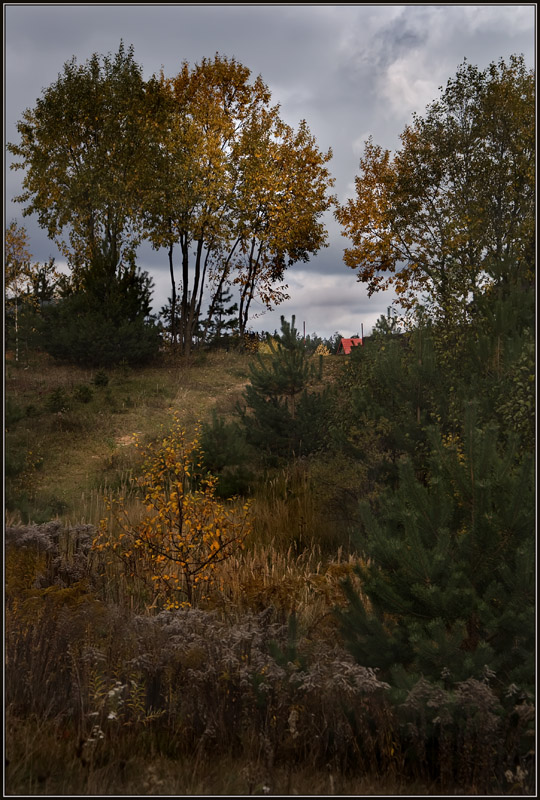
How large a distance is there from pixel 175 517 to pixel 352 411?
331 cm

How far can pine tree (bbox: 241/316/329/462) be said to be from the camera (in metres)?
11.2

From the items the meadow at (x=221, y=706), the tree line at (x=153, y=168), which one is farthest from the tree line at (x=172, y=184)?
the meadow at (x=221, y=706)

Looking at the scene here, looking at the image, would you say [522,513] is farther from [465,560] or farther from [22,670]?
[22,670]

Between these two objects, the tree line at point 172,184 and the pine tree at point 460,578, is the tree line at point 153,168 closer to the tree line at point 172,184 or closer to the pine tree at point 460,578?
the tree line at point 172,184

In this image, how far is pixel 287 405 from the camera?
1140 centimetres

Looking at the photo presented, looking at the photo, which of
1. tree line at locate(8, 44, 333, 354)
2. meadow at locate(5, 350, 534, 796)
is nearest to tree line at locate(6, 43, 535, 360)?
tree line at locate(8, 44, 333, 354)

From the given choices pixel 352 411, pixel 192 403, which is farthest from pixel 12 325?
pixel 352 411

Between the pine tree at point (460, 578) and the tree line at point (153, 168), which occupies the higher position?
Answer: the tree line at point (153, 168)

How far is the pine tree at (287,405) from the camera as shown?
36.6 feet

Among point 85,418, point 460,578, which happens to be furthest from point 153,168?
point 460,578

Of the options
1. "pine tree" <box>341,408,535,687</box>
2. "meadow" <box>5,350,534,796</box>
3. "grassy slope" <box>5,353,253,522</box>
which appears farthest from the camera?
"grassy slope" <box>5,353,253,522</box>

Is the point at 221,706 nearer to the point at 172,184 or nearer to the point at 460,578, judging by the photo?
the point at 460,578

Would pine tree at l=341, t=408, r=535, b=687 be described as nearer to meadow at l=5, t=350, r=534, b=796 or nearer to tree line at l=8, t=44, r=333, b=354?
meadow at l=5, t=350, r=534, b=796

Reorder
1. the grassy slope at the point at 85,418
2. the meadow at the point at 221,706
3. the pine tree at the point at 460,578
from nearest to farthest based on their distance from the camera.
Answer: the meadow at the point at 221,706 < the pine tree at the point at 460,578 < the grassy slope at the point at 85,418
